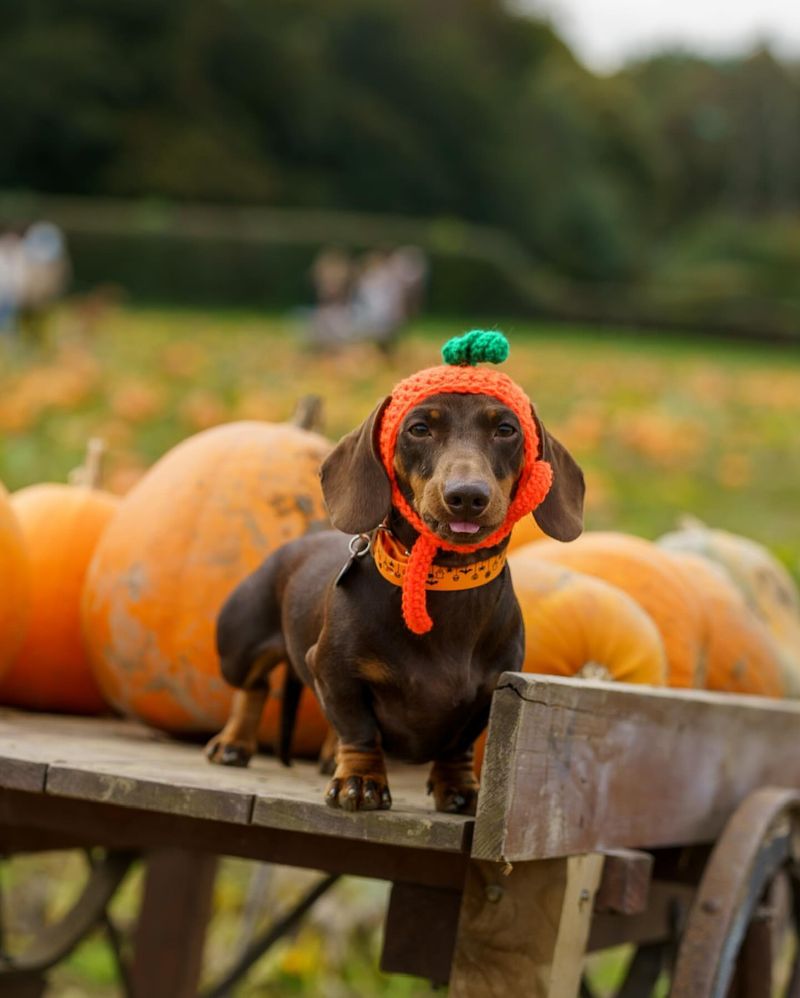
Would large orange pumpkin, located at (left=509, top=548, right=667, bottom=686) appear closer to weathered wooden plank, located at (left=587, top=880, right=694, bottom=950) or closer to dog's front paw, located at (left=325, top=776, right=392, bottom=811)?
weathered wooden plank, located at (left=587, top=880, right=694, bottom=950)

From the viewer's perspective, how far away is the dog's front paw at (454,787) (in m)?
2.27

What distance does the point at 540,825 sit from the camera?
2.20 meters

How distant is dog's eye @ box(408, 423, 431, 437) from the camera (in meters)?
2.15

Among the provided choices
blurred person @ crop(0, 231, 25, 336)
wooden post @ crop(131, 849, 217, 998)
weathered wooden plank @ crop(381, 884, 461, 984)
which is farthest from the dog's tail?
blurred person @ crop(0, 231, 25, 336)

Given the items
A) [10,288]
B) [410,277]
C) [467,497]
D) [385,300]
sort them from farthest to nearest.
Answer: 1. [410,277]
2. [385,300]
3. [10,288]
4. [467,497]

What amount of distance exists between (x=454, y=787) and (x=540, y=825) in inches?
5.8

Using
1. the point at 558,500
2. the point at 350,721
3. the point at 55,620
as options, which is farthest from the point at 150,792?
the point at 55,620

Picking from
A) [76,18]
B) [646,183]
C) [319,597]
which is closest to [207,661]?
[319,597]

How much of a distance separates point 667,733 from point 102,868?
178cm

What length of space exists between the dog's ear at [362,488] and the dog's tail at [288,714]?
674mm

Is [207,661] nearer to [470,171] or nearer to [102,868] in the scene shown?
[102,868]

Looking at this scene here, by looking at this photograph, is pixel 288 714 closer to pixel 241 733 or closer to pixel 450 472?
pixel 241 733

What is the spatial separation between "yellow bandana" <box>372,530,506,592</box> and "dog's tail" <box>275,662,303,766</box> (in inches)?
24.0

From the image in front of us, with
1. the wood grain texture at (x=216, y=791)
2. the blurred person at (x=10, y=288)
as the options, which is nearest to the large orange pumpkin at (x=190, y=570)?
the wood grain texture at (x=216, y=791)
